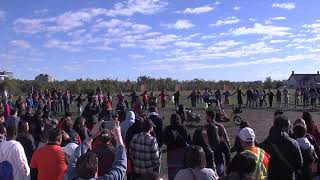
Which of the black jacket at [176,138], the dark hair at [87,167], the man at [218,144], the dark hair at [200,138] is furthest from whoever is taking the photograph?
the black jacket at [176,138]

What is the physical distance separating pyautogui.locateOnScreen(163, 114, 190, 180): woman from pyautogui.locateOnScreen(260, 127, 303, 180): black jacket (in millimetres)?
2105

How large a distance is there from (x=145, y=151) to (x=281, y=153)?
2286mm

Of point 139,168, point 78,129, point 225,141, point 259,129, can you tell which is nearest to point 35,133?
point 78,129

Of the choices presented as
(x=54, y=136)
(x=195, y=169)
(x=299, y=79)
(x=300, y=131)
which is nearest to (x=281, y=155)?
(x=300, y=131)

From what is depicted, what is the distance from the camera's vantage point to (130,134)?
9.34 m

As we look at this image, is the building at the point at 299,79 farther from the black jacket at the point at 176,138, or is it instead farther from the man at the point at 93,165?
the man at the point at 93,165

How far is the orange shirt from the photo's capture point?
646 cm

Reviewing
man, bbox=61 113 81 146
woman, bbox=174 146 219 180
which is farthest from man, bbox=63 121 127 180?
man, bbox=61 113 81 146

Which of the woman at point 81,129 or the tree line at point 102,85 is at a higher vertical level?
the tree line at point 102,85

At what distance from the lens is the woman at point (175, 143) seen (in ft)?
28.3

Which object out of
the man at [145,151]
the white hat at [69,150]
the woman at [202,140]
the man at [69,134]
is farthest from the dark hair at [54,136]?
the woman at [202,140]

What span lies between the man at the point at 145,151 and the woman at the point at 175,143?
775 mm

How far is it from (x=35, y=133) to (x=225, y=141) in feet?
18.1

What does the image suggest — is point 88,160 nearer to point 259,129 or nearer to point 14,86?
point 259,129
